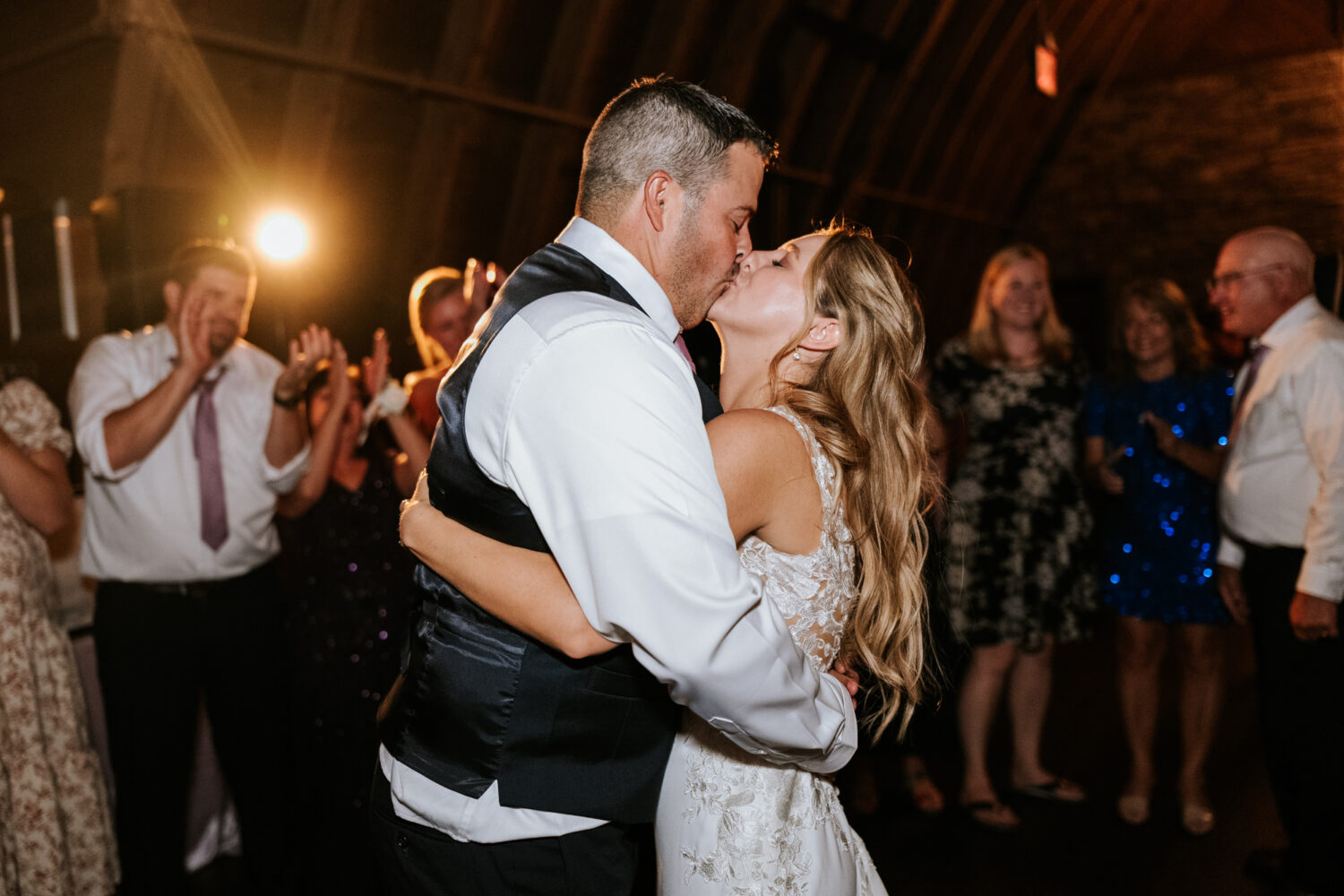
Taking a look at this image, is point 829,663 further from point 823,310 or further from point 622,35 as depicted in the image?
point 622,35

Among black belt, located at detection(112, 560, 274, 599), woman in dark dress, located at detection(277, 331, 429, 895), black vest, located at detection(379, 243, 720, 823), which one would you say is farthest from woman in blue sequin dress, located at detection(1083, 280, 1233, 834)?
black belt, located at detection(112, 560, 274, 599)

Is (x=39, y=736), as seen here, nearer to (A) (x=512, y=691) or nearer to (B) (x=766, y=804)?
(A) (x=512, y=691)

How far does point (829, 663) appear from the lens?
4.99 ft

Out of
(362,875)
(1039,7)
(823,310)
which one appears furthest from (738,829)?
(1039,7)

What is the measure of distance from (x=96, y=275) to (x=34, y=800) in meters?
2.05

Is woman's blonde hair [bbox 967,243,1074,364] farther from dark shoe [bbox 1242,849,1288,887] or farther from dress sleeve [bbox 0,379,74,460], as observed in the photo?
dress sleeve [bbox 0,379,74,460]

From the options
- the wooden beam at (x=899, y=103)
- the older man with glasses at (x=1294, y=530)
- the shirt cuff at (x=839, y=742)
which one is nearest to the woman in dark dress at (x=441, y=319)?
the shirt cuff at (x=839, y=742)

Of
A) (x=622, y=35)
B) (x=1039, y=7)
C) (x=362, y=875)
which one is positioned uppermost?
(x=1039, y=7)

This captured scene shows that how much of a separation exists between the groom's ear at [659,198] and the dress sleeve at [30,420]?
1.82 metres

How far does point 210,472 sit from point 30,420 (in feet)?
1.39

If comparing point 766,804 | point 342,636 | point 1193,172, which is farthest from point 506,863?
point 1193,172

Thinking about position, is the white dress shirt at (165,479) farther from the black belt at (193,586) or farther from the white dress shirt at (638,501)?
the white dress shirt at (638,501)

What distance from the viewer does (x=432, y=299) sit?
2781 mm

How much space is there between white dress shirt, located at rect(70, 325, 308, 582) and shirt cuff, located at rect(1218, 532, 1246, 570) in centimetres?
270
